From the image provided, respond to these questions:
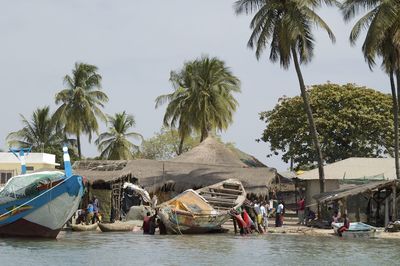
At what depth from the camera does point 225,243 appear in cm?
2983

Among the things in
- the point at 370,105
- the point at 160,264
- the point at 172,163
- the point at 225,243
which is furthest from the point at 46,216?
the point at 370,105

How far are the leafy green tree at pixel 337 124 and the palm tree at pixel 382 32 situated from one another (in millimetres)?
12909

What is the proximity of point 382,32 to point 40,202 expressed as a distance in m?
19.9

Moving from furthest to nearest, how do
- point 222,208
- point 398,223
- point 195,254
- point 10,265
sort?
1. point 222,208
2. point 398,223
3. point 195,254
4. point 10,265

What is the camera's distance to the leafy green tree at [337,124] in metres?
54.3

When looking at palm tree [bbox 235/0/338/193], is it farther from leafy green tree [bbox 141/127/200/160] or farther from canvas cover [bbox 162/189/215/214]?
leafy green tree [bbox 141/127/200/160]

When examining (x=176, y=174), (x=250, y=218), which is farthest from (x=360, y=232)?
(x=176, y=174)

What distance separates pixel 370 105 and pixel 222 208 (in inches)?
907

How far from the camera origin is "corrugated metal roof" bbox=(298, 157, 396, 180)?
152 ft

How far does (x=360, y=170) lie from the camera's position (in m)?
47.0

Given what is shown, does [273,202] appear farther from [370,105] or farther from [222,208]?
[370,105]

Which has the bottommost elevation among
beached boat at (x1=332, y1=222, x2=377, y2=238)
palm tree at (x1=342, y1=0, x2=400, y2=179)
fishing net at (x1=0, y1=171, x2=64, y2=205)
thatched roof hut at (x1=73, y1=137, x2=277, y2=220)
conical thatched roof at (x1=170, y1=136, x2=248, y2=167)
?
beached boat at (x1=332, y1=222, x2=377, y2=238)

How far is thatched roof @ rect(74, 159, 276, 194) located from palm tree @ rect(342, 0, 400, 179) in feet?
27.7

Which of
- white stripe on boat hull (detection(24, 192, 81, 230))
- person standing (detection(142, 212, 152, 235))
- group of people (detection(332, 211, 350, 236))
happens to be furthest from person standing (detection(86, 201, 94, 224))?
group of people (detection(332, 211, 350, 236))
